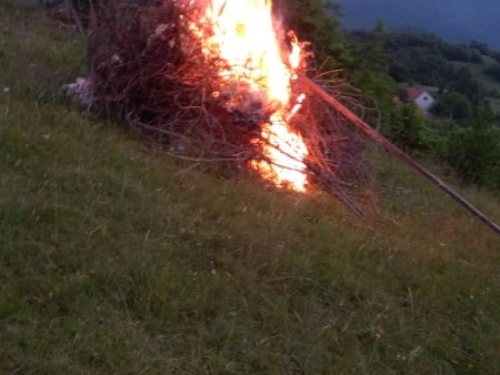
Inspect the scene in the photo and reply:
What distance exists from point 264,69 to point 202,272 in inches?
111

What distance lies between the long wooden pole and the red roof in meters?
5.65

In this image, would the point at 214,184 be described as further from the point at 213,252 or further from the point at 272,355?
the point at 272,355

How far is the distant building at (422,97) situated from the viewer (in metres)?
14.6

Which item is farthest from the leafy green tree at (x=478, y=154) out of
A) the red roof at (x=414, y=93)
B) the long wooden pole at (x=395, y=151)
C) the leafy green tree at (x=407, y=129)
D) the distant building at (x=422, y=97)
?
the long wooden pole at (x=395, y=151)

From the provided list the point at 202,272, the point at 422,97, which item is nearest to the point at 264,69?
the point at 202,272

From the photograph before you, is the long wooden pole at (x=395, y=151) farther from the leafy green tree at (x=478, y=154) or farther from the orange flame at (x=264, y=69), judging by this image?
the leafy green tree at (x=478, y=154)

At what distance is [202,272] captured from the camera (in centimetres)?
583

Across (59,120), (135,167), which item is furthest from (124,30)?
(135,167)

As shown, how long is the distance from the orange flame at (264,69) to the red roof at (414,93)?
18.3ft

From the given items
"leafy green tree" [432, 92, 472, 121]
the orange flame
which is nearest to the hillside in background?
"leafy green tree" [432, 92, 472, 121]

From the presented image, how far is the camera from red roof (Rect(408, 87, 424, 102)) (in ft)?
46.8

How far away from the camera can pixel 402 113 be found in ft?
40.0

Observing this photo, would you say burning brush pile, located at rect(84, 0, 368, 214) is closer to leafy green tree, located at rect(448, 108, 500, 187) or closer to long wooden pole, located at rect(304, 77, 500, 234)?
long wooden pole, located at rect(304, 77, 500, 234)

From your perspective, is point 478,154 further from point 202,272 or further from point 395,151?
point 202,272
